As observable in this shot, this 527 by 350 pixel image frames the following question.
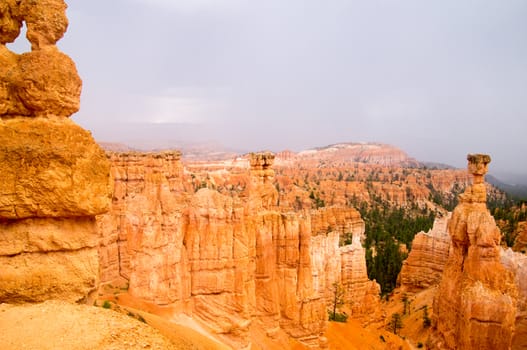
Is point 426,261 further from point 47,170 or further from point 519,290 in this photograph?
point 47,170

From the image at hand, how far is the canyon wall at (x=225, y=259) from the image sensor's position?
12.7m

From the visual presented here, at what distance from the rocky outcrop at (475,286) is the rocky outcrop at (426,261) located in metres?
11.5

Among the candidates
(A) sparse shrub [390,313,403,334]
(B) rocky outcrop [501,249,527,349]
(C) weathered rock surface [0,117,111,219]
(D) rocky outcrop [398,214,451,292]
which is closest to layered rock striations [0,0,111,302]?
(C) weathered rock surface [0,117,111,219]

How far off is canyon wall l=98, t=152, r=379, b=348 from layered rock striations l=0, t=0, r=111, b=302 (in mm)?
7619

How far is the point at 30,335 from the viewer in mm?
3990

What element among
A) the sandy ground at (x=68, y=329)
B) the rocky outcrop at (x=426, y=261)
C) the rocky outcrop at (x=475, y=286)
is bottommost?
the rocky outcrop at (x=426, y=261)

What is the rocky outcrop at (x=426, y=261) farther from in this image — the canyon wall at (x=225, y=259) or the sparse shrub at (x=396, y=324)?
the canyon wall at (x=225, y=259)

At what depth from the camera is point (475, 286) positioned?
1706 centimetres

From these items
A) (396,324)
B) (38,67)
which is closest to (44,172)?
(38,67)

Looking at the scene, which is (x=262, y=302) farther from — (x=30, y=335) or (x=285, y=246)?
(x=30, y=335)

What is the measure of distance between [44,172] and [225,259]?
9501 millimetres

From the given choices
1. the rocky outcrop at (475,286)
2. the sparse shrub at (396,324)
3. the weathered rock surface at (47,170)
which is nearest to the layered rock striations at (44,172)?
the weathered rock surface at (47,170)

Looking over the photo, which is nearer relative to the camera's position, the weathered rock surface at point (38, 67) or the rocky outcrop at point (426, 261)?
the weathered rock surface at point (38, 67)

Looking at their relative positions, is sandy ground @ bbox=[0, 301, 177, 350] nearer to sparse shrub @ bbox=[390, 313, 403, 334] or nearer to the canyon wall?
the canyon wall
